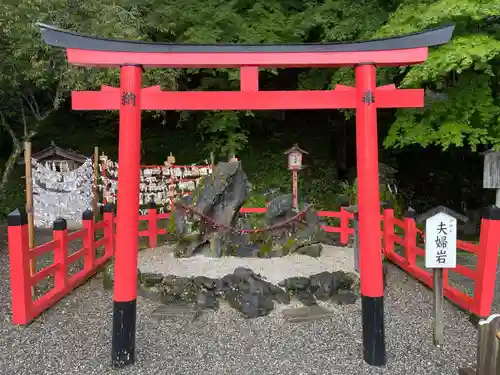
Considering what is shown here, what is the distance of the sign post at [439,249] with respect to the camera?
417 cm

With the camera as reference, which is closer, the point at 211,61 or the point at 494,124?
the point at 211,61

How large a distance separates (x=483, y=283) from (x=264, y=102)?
3.21 metres

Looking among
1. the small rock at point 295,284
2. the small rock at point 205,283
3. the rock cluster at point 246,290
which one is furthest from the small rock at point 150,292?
the small rock at point 295,284

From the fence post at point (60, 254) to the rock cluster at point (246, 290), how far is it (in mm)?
1021

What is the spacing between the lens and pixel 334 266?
22.4 ft

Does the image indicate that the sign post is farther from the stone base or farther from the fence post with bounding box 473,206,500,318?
the stone base

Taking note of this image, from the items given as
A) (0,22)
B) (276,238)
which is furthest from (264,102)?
(0,22)

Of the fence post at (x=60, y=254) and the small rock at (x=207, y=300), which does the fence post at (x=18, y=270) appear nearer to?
the fence post at (x=60, y=254)

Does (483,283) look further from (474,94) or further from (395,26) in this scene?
(395,26)

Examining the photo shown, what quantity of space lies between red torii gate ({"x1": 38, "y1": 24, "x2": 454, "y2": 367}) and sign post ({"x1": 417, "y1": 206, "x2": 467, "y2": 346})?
26.9 inches

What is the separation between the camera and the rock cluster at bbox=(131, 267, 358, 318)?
17.6 ft

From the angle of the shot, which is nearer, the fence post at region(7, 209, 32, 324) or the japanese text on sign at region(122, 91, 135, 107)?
the japanese text on sign at region(122, 91, 135, 107)

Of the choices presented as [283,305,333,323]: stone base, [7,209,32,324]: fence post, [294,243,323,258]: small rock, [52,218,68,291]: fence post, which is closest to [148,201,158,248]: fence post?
[52,218,68,291]: fence post

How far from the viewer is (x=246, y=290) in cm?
544
